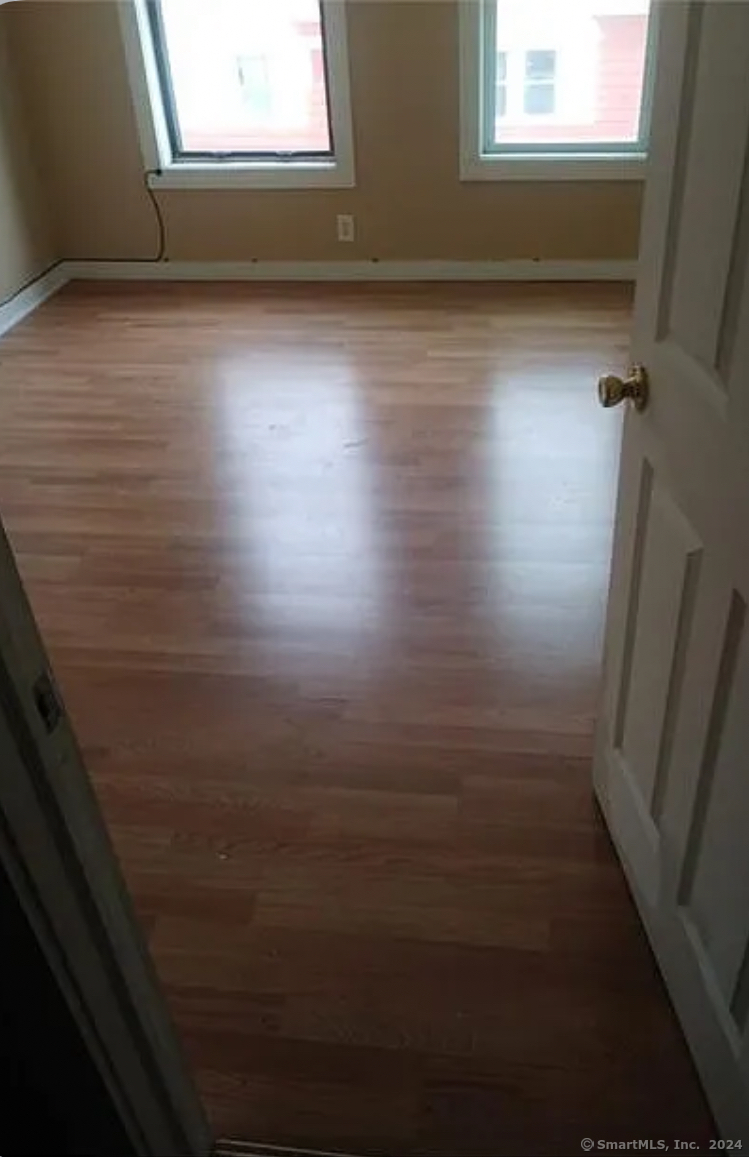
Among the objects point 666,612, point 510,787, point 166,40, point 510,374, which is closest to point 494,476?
point 510,374

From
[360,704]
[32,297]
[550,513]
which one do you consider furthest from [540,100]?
[360,704]

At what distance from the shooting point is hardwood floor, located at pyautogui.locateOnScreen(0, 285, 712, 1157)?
1547 mm

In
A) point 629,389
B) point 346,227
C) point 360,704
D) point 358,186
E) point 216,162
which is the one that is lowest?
point 360,704

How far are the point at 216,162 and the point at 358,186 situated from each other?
627mm

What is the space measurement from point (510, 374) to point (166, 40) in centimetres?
206

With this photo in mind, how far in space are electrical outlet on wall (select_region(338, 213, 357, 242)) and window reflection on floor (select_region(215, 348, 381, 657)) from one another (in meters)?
0.81

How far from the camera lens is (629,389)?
4.64ft

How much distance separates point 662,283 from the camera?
1293 mm

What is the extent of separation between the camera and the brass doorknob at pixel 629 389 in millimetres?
1400

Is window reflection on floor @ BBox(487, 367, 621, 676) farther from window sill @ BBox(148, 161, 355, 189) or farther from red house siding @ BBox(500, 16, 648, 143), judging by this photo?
window sill @ BBox(148, 161, 355, 189)

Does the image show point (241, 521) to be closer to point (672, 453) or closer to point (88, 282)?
point (672, 453)

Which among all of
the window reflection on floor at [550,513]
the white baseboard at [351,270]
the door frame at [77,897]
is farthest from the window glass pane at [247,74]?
the door frame at [77,897]

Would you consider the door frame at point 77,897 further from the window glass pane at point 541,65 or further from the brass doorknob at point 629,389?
the window glass pane at point 541,65

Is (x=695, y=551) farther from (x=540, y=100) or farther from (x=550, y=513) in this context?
(x=540, y=100)
